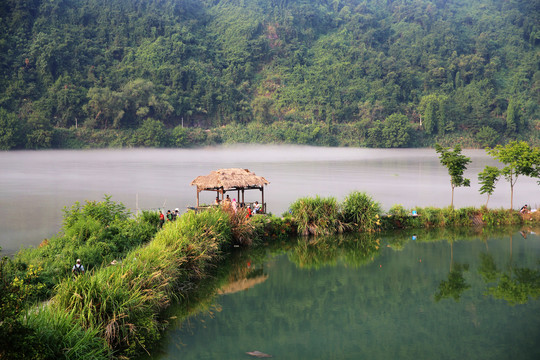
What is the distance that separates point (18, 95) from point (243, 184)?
6616cm

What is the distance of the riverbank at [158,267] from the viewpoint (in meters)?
6.92

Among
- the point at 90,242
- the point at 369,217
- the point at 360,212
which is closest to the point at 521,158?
the point at 369,217

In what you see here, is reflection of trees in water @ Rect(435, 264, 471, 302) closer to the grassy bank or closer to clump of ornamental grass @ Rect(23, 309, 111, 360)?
the grassy bank

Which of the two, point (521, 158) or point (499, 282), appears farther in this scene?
point (521, 158)

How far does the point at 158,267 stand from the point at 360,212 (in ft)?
33.7

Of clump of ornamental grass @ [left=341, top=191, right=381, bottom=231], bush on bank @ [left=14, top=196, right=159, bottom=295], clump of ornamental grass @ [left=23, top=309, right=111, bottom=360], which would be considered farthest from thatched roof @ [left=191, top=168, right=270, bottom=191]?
clump of ornamental grass @ [left=23, top=309, right=111, bottom=360]

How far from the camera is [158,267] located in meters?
10.0

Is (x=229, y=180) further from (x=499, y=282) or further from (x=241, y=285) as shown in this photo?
(x=499, y=282)

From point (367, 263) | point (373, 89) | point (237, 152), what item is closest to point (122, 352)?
point (367, 263)

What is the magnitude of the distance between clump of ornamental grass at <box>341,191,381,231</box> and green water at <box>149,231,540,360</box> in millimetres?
2129

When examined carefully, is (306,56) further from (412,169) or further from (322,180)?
(322,180)

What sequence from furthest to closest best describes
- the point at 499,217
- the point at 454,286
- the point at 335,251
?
the point at 499,217 → the point at 335,251 → the point at 454,286

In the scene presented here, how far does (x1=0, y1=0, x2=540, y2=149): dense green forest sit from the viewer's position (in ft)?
249

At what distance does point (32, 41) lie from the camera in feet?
279
